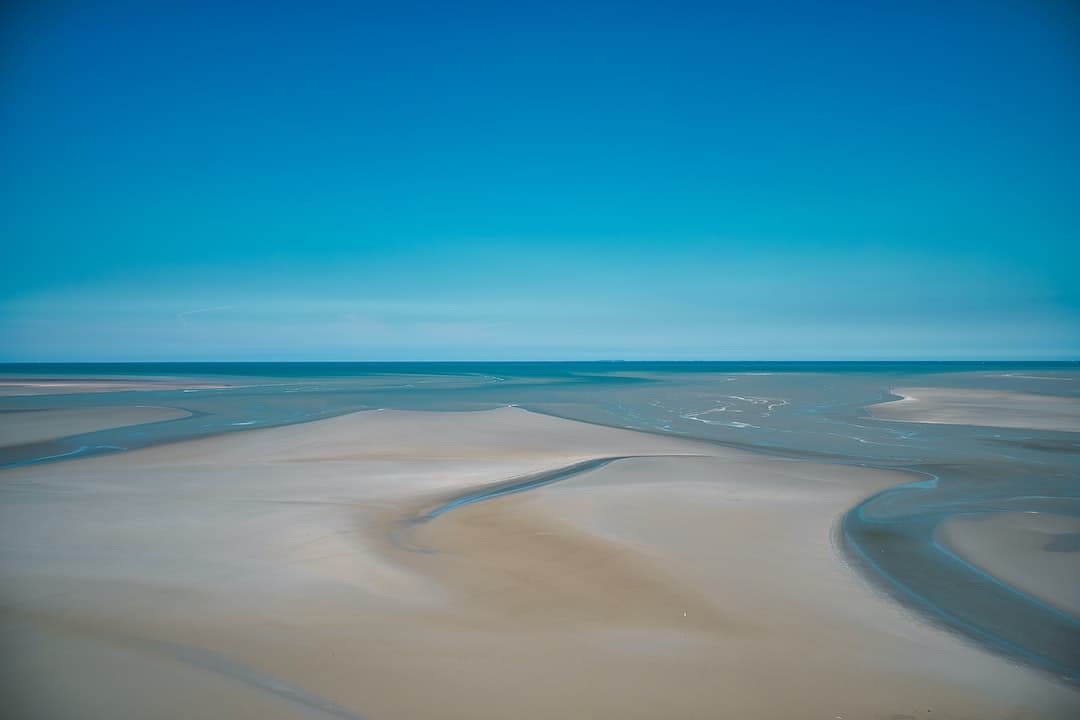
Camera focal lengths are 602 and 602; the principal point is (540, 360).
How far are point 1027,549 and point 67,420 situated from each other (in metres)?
34.7

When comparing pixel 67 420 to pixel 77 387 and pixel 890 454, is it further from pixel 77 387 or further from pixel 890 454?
pixel 77 387

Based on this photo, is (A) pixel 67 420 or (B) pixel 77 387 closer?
(A) pixel 67 420

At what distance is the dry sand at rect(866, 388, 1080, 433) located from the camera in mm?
27797

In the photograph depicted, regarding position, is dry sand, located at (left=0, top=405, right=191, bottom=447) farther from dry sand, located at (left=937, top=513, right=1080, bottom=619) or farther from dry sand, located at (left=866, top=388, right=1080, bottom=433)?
dry sand, located at (left=866, top=388, right=1080, bottom=433)

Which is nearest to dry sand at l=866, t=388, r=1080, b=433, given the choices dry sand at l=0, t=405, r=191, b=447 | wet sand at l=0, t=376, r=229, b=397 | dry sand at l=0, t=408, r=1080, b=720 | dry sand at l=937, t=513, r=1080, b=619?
dry sand at l=937, t=513, r=1080, b=619

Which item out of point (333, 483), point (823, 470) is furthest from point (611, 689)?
point (823, 470)

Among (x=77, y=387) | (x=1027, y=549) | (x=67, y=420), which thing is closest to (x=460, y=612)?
(x=1027, y=549)

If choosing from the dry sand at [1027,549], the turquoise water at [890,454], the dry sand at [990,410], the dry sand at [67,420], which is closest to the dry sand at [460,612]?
→ the turquoise water at [890,454]

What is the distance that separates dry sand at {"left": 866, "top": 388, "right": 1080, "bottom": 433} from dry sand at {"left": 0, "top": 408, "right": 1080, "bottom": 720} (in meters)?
19.9

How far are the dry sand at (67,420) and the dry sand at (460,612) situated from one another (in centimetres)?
1087

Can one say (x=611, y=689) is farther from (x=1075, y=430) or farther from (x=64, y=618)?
(x=1075, y=430)

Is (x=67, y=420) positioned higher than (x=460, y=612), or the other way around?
(x=67, y=420)

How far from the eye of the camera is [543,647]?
6.40m

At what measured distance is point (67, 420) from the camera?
27750 millimetres
